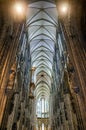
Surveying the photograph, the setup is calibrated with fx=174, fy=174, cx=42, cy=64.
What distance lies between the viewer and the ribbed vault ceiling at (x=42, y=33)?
1989 cm

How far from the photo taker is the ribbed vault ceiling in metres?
19.9

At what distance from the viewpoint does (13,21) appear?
15.9 m

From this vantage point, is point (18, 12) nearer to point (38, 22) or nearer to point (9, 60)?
point (38, 22)

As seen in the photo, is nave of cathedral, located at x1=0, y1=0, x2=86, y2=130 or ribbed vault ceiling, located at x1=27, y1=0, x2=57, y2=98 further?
ribbed vault ceiling, located at x1=27, y1=0, x2=57, y2=98

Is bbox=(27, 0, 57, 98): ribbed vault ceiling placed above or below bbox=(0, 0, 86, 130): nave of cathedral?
above

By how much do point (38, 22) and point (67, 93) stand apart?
1071cm

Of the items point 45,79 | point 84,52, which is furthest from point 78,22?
point 45,79

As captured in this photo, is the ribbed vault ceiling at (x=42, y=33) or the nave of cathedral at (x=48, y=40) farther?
the ribbed vault ceiling at (x=42, y=33)

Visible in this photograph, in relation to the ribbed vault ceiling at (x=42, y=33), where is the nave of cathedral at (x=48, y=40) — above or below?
below

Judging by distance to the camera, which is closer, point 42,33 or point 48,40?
point 42,33

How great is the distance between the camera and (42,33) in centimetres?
2370

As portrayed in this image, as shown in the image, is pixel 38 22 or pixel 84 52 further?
pixel 38 22

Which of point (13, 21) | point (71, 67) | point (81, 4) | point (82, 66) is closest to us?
point (82, 66)

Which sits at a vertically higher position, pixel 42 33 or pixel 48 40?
pixel 42 33
